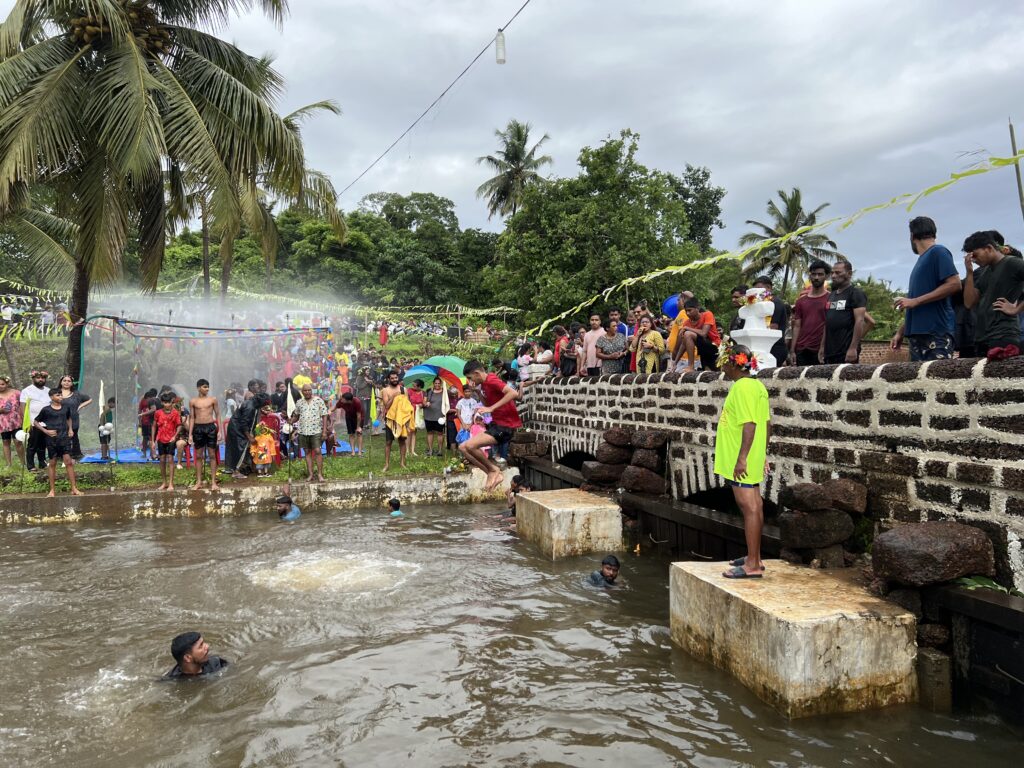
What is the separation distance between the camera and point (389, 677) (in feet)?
18.8

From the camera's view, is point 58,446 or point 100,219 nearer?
point 58,446

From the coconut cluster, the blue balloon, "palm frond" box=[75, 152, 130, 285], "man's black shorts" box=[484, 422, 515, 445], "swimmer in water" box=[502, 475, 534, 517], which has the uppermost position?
the coconut cluster

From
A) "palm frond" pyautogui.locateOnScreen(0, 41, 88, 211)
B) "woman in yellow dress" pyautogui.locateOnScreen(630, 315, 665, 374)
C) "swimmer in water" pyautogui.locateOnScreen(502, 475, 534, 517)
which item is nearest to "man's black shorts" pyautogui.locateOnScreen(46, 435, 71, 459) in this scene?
"palm frond" pyautogui.locateOnScreen(0, 41, 88, 211)

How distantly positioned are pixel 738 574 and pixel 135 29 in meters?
14.7

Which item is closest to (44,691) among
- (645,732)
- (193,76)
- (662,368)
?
(645,732)

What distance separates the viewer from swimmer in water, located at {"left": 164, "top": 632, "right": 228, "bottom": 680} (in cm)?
571

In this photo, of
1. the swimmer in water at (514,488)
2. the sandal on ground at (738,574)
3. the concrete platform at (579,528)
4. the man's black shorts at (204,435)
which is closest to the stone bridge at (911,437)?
the sandal on ground at (738,574)

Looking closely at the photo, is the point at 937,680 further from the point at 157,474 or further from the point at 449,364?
the point at 157,474

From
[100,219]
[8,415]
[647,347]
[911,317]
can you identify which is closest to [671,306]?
[647,347]

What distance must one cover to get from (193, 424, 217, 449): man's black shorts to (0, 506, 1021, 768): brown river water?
11.3ft

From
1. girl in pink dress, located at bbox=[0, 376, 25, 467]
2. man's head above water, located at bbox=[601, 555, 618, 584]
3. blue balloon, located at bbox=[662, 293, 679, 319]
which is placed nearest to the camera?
man's head above water, located at bbox=[601, 555, 618, 584]

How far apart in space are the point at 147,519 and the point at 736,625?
11130mm

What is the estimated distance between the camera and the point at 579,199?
23.4 m

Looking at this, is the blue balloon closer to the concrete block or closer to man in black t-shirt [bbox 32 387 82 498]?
the concrete block
